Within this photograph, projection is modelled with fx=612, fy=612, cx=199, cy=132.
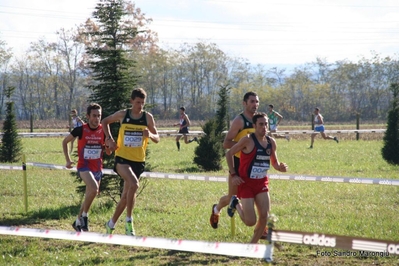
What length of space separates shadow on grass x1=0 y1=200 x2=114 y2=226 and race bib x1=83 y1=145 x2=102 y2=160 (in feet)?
6.98

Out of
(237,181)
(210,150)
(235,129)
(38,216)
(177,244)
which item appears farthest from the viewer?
(210,150)

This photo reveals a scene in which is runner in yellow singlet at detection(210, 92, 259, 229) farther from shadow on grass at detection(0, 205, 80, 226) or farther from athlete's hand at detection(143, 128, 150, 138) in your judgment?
shadow on grass at detection(0, 205, 80, 226)

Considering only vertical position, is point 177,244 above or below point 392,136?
below

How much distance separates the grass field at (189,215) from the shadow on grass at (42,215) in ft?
0.06

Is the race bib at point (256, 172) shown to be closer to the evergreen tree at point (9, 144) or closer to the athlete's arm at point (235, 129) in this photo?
the athlete's arm at point (235, 129)

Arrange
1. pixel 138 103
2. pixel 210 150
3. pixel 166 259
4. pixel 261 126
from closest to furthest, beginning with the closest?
pixel 261 126, pixel 166 259, pixel 138 103, pixel 210 150

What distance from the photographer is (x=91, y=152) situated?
33.3 feet

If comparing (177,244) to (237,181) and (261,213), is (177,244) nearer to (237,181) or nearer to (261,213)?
(237,181)

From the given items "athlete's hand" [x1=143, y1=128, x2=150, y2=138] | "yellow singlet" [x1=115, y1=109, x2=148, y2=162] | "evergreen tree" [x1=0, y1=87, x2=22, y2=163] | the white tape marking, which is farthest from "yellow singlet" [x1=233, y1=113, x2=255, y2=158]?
"evergreen tree" [x1=0, y1=87, x2=22, y2=163]

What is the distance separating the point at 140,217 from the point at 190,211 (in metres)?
1.08

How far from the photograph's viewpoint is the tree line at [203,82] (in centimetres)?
7212

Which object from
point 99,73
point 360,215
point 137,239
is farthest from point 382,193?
point 137,239

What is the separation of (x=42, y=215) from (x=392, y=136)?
47.3ft

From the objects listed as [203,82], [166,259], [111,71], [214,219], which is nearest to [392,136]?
[111,71]
